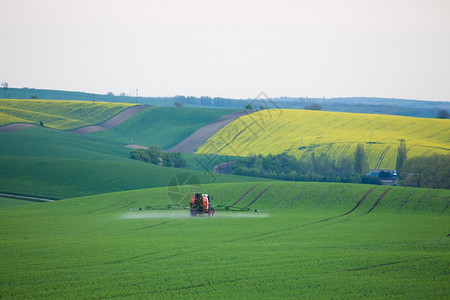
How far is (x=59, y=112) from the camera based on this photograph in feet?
499

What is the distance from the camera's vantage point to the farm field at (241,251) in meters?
16.8

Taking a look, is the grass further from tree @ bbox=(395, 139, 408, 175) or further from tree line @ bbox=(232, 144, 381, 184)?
tree @ bbox=(395, 139, 408, 175)

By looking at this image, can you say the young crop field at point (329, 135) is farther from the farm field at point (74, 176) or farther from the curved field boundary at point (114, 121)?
the curved field boundary at point (114, 121)

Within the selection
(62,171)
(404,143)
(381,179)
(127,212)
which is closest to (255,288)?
(127,212)

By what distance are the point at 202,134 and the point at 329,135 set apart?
29858 millimetres

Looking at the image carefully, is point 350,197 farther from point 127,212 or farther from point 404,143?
point 404,143

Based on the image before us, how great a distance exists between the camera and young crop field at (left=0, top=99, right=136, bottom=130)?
438 feet

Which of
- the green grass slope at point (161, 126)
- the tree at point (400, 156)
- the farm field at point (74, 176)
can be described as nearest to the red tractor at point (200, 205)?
the farm field at point (74, 176)

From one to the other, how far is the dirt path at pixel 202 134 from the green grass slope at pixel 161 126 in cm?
258

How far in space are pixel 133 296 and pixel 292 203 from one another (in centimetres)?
3119

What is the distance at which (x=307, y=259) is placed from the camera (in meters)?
21.1

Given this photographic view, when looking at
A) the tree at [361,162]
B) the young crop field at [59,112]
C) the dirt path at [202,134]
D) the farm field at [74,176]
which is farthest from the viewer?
the young crop field at [59,112]

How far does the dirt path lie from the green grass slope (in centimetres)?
258

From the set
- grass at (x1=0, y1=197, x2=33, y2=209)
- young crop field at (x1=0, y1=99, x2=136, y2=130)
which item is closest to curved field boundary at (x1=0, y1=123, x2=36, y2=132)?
young crop field at (x1=0, y1=99, x2=136, y2=130)
